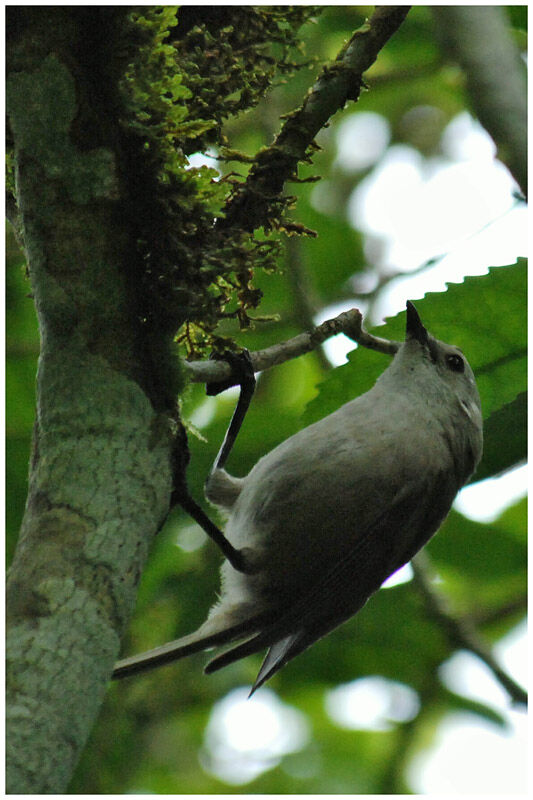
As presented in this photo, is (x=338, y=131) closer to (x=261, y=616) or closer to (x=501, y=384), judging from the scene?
(x=501, y=384)

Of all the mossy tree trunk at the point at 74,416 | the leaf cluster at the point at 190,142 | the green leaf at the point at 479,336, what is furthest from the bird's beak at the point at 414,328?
the mossy tree trunk at the point at 74,416

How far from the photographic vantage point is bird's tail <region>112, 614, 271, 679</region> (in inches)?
116

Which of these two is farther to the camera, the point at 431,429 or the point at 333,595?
the point at 431,429

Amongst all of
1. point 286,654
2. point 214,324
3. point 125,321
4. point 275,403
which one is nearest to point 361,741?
point 275,403

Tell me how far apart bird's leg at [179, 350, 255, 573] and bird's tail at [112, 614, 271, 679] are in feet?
0.64

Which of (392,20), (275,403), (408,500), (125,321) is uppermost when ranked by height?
(392,20)

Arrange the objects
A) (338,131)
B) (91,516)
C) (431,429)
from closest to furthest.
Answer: (91,516) → (431,429) → (338,131)

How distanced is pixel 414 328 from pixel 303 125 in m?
1.41

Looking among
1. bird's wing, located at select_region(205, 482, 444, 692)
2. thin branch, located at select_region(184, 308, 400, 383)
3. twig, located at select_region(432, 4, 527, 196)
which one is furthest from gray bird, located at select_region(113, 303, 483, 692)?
twig, located at select_region(432, 4, 527, 196)

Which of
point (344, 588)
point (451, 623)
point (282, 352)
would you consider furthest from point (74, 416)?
point (451, 623)

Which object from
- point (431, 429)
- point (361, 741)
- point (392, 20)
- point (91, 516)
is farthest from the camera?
point (361, 741)

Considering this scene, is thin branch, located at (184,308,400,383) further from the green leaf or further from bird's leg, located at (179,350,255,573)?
the green leaf

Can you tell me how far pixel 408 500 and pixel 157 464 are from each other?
158 cm

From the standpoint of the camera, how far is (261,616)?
10.7 ft
